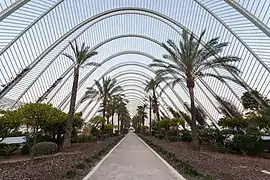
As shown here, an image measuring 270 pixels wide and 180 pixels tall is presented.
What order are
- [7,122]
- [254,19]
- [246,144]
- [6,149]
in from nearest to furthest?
[7,122] < [246,144] < [6,149] < [254,19]

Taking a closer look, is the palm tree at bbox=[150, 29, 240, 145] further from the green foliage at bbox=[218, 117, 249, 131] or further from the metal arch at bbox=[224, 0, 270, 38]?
the green foliage at bbox=[218, 117, 249, 131]

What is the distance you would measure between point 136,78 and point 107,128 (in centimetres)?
3431

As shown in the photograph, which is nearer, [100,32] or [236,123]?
[236,123]

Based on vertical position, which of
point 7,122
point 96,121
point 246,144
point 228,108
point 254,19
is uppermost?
point 254,19

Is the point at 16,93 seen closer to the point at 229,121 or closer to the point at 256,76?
the point at 229,121

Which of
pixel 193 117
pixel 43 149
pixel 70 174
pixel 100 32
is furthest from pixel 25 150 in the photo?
pixel 100 32

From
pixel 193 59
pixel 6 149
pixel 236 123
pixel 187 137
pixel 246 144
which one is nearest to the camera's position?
pixel 246 144

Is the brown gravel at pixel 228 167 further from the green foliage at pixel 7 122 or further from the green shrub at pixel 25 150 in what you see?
the green shrub at pixel 25 150

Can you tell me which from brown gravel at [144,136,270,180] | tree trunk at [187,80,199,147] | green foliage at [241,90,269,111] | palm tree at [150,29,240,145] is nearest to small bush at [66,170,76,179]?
brown gravel at [144,136,270,180]

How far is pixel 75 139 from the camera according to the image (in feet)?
100

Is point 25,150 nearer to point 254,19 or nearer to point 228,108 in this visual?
point 254,19

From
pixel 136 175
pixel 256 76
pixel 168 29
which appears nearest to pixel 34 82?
pixel 168 29

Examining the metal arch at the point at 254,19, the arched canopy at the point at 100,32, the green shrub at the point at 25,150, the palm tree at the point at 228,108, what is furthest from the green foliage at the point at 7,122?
the palm tree at the point at 228,108

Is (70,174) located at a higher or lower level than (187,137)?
lower
